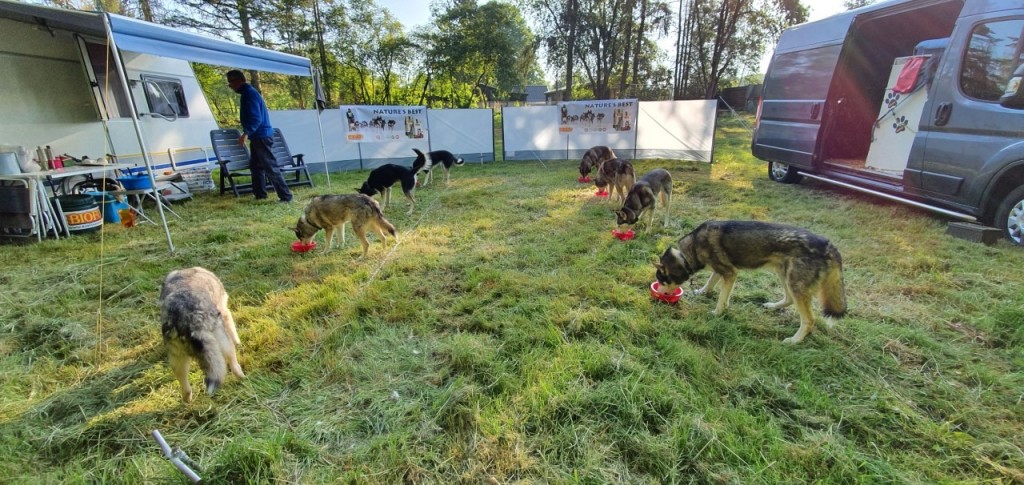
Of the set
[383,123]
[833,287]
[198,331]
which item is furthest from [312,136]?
[833,287]

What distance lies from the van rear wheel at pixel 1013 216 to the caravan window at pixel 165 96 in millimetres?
14300

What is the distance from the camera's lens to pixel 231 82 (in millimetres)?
6859

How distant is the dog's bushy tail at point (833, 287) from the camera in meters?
2.78

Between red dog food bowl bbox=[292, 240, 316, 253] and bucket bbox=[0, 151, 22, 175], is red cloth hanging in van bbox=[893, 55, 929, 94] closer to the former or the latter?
red dog food bowl bbox=[292, 240, 316, 253]

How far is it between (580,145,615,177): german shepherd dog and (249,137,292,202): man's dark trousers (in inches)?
271

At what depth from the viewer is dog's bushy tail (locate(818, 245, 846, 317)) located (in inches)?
110

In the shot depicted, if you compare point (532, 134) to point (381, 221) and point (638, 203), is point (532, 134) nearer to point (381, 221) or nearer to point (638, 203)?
point (638, 203)

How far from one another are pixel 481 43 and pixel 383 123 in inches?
686

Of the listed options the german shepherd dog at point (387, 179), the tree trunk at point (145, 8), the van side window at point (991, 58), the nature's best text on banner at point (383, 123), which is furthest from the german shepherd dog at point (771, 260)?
the tree trunk at point (145, 8)

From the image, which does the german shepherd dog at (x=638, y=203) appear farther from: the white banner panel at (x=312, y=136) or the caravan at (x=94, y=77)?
the white banner panel at (x=312, y=136)

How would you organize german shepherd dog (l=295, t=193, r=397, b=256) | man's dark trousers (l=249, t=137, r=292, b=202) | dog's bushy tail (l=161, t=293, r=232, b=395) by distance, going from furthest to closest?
man's dark trousers (l=249, t=137, r=292, b=202) < german shepherd dog (l=295, t=193, r=397, b=256) < dog's bushy tail (l=161, t=293, r=232, b=395)

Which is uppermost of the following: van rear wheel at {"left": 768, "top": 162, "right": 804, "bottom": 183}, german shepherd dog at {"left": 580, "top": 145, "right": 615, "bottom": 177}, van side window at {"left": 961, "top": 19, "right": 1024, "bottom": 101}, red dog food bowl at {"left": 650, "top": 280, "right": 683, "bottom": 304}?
van side window at {"left": 961, "top": 19, "right": 1024, "bottom": 101}

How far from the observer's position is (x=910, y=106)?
6.30 meters

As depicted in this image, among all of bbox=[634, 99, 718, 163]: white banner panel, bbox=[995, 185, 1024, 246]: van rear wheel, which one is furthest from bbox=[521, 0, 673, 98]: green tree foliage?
bbox=[995, 185, 1024, 246]: van rear wheel
